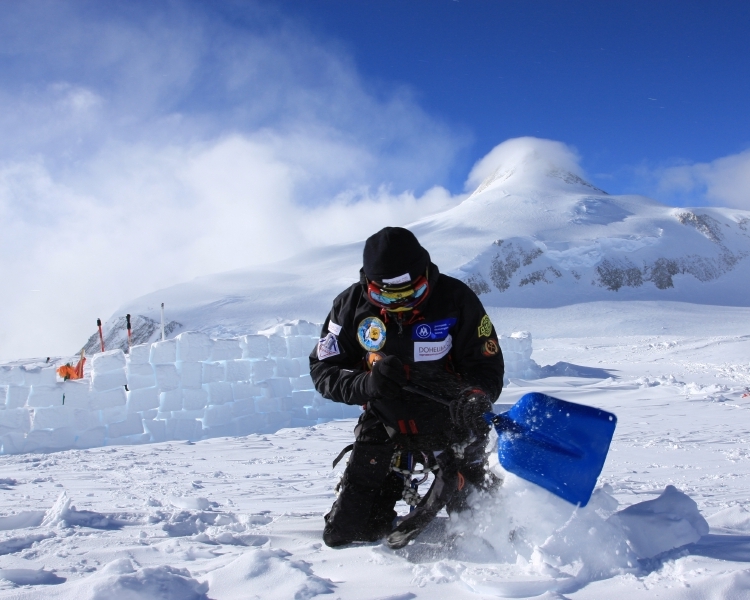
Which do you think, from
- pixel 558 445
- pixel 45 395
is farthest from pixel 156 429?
pixel 558 445

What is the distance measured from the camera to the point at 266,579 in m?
1.71

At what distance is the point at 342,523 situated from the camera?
90.3 inches

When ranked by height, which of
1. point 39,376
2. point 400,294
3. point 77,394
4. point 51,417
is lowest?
point 51,417

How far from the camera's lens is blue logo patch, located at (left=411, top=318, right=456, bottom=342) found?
2.36m

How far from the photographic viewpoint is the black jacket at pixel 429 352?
2291mm

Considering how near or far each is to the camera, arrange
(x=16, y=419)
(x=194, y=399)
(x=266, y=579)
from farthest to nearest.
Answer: (x=194, y=399) < (x=16, y=419) < (x=266, y=579)

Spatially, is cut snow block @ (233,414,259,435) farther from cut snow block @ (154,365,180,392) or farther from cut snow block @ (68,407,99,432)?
cut snow block @ (68,407,99,432)

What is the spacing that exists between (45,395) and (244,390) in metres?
2.19

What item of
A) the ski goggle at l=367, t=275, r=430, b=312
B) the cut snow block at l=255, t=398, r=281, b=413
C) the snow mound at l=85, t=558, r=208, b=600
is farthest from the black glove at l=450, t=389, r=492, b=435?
the cut snow block at l=255, t=398, r=281, b=413

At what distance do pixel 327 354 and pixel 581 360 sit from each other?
2103 cm

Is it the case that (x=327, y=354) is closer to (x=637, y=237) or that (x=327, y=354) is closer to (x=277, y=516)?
(x=277, y=516)

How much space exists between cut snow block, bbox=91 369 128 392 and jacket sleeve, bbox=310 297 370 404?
437 centimetres

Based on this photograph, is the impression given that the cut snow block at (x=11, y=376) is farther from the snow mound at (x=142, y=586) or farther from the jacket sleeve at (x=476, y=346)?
the jacket sleeve at (x=476, y=346)

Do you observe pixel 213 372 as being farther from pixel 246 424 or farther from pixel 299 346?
pixel 299 346
